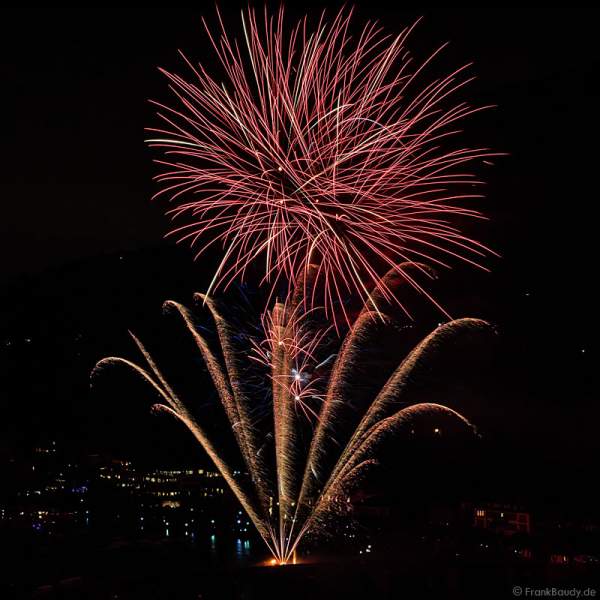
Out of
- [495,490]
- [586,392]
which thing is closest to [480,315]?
[586,392]

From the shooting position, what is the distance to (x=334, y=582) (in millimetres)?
8195

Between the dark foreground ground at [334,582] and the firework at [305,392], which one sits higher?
the firework at [305,392]

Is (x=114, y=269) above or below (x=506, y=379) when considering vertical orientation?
above

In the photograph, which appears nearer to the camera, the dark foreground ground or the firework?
the dark foreground ground

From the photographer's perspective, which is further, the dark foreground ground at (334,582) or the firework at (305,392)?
the firework at (305,392)

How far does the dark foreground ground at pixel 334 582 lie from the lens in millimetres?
7848

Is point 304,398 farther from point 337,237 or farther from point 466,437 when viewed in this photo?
point 466,437

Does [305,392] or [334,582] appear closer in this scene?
[334,582]

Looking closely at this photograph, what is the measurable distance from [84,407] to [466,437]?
16.1 meters

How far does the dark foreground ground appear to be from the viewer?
7.85 meters

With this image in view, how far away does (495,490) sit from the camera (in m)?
15.5

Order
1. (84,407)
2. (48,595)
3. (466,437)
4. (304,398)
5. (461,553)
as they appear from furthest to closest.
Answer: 1. (84,407)
2. (466,437)
3. (304,398)
4. (461,553)
5. (48,595)

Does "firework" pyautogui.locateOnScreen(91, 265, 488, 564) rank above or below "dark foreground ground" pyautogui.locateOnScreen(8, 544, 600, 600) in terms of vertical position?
above

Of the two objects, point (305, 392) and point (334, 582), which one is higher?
point (305, 392)
